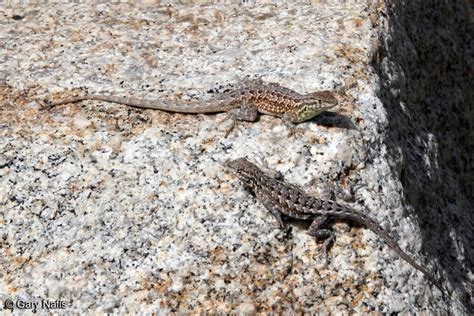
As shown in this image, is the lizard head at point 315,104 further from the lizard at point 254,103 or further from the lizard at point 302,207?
the lizard at point 302,207

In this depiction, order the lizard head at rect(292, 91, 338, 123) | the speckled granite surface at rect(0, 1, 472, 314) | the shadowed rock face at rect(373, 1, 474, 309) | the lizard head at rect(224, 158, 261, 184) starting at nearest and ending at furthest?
1. the speckled granite surface at rect(0, 1, 472, 314)
2. the lizard head at rect(224, 158, 261, 184)
3. the lizard head at rect(292, 91, 338, 123)
4. the shadowed rock face at rect(373, 1, 474, 309)

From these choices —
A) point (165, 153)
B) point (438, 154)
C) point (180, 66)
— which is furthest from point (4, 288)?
Answer: point (438, 154)

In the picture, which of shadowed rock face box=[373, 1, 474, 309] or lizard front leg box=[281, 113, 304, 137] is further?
shadowed rock face box=[373, 1, 474, 309]

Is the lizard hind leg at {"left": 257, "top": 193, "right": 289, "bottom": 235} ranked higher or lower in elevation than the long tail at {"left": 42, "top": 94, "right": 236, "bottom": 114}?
lower

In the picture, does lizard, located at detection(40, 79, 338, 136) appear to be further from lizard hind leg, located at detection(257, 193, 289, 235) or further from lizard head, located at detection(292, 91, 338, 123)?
lizard hind leg, located at detection(257, 193, 289, 235)

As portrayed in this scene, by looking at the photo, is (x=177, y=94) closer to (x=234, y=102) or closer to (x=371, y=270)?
(x=234, y=102)

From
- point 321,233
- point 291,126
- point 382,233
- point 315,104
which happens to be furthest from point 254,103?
point 382,233

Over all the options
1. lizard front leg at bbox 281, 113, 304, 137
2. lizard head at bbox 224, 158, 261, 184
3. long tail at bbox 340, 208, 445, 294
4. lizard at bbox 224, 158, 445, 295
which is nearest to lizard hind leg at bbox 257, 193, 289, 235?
lizard at bbox 224, 158, 445, 295

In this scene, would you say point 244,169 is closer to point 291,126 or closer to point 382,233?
point 291,126

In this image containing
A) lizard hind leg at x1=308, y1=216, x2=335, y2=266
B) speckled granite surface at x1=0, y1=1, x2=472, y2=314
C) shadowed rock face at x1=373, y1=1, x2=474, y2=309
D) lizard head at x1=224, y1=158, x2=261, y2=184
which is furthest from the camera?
shadowed rock face at x1=373, y1=1, x2=474, y2=309
